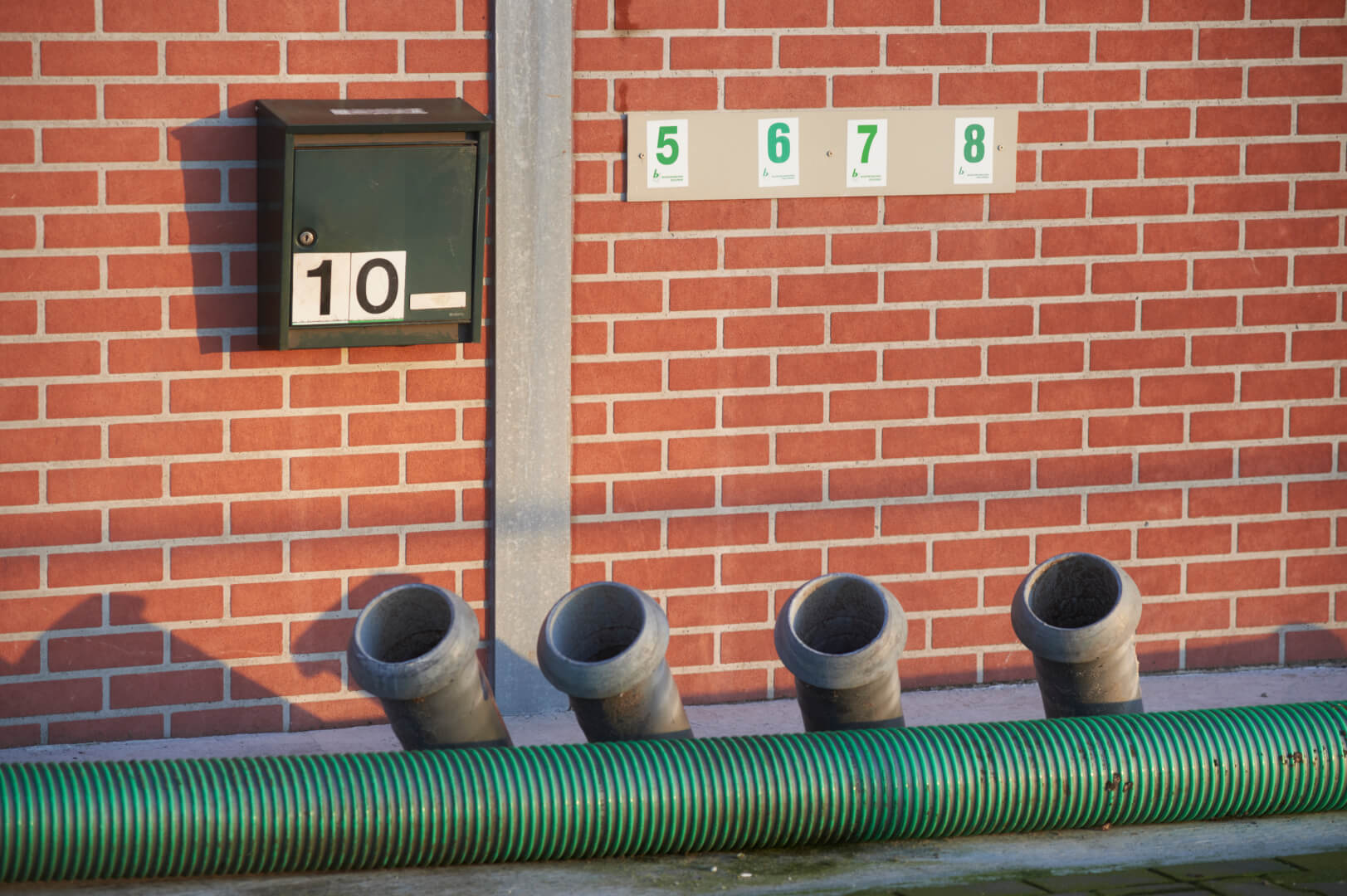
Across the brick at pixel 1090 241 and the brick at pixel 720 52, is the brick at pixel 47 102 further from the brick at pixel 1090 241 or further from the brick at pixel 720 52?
the brick at pixel 1090 241

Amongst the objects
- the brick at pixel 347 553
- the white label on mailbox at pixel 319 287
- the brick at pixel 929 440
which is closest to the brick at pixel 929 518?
the brick at pixel 929 440

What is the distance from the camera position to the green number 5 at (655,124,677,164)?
5.60m

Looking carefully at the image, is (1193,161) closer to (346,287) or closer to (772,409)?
(772,409)

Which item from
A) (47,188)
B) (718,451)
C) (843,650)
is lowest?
(843,650)

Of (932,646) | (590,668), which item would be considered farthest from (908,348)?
(590,668)

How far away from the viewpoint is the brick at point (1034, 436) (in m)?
6.02

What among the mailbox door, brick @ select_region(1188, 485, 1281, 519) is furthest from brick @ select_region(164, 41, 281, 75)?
brick @ select_region(1188, 485, 1281, 519)

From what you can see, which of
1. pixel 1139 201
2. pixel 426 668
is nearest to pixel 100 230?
pixel 426 668

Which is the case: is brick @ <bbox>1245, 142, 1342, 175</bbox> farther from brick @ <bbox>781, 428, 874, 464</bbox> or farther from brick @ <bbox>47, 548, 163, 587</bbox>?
brick @ <bbox>47, 548, 163, 587</bbox>

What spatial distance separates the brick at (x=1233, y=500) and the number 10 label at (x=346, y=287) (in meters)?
2.94

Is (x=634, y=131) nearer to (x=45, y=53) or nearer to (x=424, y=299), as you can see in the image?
(x=424, y=299)

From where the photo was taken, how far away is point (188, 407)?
17.4 feet

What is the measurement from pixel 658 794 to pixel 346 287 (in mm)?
1832

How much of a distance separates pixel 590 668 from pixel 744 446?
150 cm
